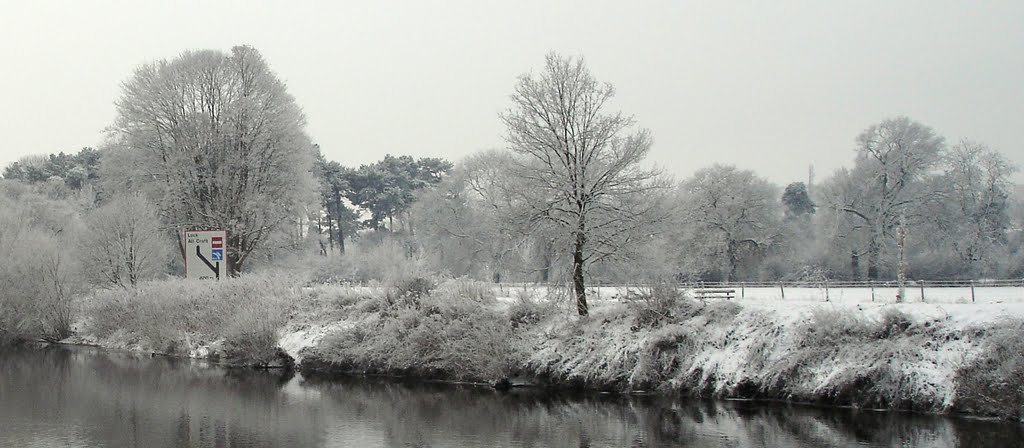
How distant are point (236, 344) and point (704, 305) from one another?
17817 mm

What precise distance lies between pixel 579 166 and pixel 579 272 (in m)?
3.67

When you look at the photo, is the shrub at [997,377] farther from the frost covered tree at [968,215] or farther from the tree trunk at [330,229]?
the tree trunk at [330,229]

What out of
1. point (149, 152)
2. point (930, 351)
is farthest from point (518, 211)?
point (149, 152)

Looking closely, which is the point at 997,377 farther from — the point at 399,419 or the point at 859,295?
the point at 399,419

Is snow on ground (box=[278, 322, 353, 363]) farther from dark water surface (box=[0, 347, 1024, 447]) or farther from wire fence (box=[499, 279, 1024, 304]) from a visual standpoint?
wire fence (box=[499, 279, 1024, 304])

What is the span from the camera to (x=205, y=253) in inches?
1485

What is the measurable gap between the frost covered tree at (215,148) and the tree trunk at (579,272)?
1889cm

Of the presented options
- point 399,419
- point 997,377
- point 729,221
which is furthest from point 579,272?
point 729,221

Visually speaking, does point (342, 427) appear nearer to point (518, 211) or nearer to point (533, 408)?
point (533, 408)

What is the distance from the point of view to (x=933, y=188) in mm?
49781

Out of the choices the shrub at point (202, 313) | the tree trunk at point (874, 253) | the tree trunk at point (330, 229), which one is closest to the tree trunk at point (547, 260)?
the shrub at point (202, 313)

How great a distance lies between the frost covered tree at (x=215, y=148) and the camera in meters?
40.9

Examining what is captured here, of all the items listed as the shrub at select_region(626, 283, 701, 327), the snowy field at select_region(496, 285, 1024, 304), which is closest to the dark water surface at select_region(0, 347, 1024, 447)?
the shrub at select_region(626, 283, 701, 327)

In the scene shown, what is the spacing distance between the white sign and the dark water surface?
367 inches
